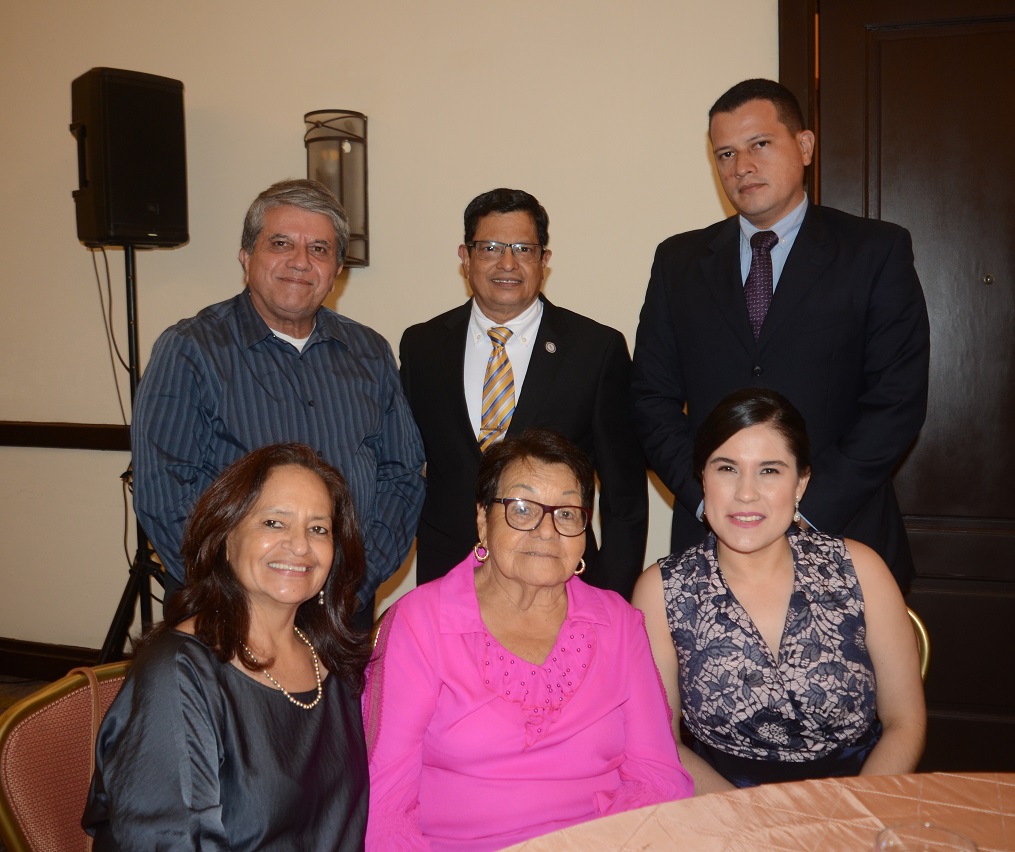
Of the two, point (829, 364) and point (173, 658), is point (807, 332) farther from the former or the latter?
point (173, 658)

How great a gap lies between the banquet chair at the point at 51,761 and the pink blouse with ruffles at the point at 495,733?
49cm

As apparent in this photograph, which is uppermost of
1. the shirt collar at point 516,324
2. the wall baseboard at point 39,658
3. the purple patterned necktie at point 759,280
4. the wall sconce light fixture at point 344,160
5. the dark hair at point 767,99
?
the wall sconce light fixture at point 344,160

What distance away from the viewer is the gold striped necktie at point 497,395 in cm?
276

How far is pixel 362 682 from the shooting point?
1.91 meters

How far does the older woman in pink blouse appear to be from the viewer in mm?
1839

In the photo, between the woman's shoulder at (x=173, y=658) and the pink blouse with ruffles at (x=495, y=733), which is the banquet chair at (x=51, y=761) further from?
the pink blouse with ruffles at (x=495, y=733)

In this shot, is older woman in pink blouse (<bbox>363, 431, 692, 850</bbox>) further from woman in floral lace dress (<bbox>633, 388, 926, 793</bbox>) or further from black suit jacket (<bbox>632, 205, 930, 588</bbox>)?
black suit jacket (<bbox>632, 205, 930, 588</bbox>)

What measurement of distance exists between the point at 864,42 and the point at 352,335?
221 centimetres

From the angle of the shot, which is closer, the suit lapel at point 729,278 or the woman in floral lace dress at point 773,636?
the woman in floral lace dress at point 773,636

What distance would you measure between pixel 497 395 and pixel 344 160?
1728mm

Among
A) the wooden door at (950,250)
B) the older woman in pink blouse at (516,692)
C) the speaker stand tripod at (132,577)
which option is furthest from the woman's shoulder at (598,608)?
the speaker stand tripod at (132,577)

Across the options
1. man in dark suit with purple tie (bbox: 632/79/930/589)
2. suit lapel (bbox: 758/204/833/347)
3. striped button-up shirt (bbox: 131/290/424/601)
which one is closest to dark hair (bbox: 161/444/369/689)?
striped button-up shirt (bbox: 131/290/424/601)

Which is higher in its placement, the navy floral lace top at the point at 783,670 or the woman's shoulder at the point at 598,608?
the woman's shoulder at the point at 598,608

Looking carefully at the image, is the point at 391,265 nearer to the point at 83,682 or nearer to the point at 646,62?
the point at 646,62
